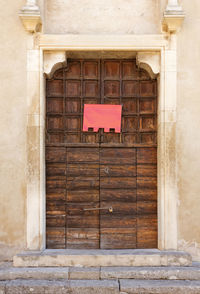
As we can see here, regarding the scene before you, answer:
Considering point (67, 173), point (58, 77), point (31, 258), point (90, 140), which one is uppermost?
point (58, 77)

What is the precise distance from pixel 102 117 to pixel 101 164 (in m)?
0.78

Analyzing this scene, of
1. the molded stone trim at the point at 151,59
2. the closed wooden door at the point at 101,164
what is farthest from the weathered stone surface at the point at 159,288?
the molded stone trim at the point at 151,59

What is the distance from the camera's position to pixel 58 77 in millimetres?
4957

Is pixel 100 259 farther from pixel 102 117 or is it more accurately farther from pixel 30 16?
pixel 30 16

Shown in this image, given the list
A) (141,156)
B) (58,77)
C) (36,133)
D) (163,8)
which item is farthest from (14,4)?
(141,156)

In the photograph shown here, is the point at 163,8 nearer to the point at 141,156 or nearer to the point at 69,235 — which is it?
the point at 141,156

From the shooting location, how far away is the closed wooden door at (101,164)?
15.9 ft

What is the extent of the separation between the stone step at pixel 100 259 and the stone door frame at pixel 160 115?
0.15m

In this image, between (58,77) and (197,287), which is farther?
(58,77)

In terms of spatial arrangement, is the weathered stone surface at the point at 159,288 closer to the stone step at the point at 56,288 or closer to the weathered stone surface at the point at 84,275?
the stone step at the point at 56,288

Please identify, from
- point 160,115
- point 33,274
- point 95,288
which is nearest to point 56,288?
point 33,274

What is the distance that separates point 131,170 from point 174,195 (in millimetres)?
796

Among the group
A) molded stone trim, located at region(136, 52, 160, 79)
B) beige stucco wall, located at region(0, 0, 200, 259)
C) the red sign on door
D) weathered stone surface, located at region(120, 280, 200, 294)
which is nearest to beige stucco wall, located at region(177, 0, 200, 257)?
beige stucco wall, located at region(0, 0, 200, 259)

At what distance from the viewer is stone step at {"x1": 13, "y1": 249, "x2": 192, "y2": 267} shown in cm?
446
